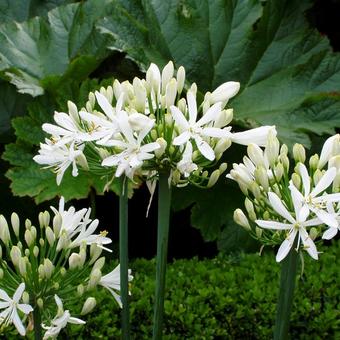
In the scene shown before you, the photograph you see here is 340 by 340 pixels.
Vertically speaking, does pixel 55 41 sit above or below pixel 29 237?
above

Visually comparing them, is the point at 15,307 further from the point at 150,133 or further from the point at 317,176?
the point at 317,176

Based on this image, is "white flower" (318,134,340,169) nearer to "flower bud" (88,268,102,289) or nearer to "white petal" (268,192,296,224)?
"white petal" (268,192,296,224)

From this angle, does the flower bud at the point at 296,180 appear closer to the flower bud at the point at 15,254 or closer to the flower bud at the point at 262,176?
the flower bud at the point at 262,176

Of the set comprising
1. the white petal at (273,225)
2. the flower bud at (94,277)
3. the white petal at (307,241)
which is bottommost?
the flower bud at (94,277)

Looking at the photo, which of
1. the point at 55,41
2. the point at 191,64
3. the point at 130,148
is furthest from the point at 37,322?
the point at 55,41

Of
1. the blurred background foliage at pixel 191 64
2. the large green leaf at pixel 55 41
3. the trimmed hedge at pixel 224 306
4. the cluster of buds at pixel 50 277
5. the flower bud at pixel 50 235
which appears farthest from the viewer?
the large green leaf at pixel 55 41

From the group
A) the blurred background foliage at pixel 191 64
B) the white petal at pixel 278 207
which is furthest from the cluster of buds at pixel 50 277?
the blurred background foliage at pixel 191 64
